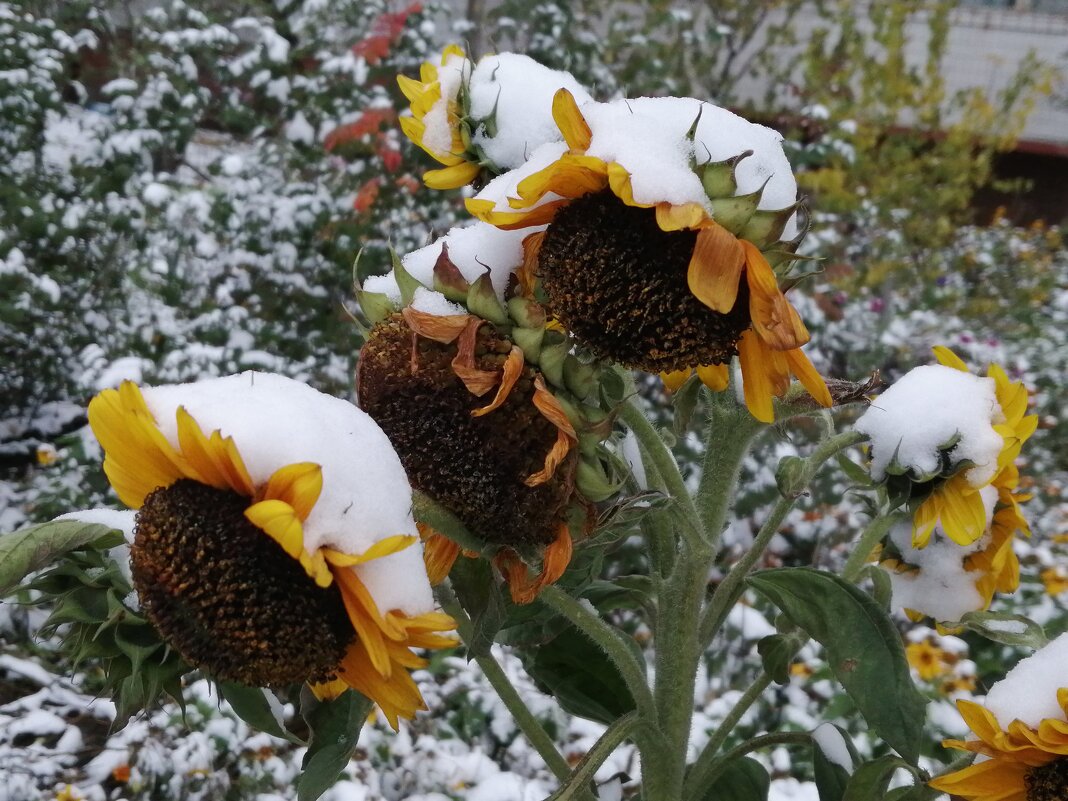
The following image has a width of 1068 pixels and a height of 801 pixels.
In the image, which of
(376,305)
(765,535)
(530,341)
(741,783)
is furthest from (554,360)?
(741,783)

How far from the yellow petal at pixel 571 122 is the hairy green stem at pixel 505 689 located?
285 millimetres

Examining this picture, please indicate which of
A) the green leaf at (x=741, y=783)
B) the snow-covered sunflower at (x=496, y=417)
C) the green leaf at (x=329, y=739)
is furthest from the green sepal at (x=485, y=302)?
the green leaf at (x=741, y=783)

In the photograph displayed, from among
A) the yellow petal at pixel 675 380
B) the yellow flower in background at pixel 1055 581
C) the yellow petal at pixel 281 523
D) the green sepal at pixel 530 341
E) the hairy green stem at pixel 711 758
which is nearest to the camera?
the yellow petal at pixel 281 523

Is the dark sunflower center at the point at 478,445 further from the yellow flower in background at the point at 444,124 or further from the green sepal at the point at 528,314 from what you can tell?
the yellow flower in background at the point at 444,124

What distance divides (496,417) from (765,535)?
250 mm

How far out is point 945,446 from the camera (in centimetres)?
66

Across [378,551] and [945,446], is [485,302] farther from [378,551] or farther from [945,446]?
[945,446]

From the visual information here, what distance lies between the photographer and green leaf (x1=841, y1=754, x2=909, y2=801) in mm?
652

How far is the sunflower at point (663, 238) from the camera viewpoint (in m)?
0.49

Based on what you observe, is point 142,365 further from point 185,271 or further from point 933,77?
point 933,77

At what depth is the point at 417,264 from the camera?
23.1 inches

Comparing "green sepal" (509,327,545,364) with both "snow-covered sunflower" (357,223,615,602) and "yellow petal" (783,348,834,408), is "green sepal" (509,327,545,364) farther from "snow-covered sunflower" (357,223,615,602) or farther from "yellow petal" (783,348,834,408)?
"yellow petal" (783,348,834,408)

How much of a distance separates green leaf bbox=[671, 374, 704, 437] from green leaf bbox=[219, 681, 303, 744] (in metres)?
0.33

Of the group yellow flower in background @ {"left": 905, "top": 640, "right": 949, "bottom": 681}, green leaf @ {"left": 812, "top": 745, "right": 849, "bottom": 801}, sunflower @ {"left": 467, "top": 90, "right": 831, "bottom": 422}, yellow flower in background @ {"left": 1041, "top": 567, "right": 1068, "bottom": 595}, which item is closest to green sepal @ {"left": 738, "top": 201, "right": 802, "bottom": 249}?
sunflower @ {"left": 467, "top": 90, "right": 831, "bottom": 422}
